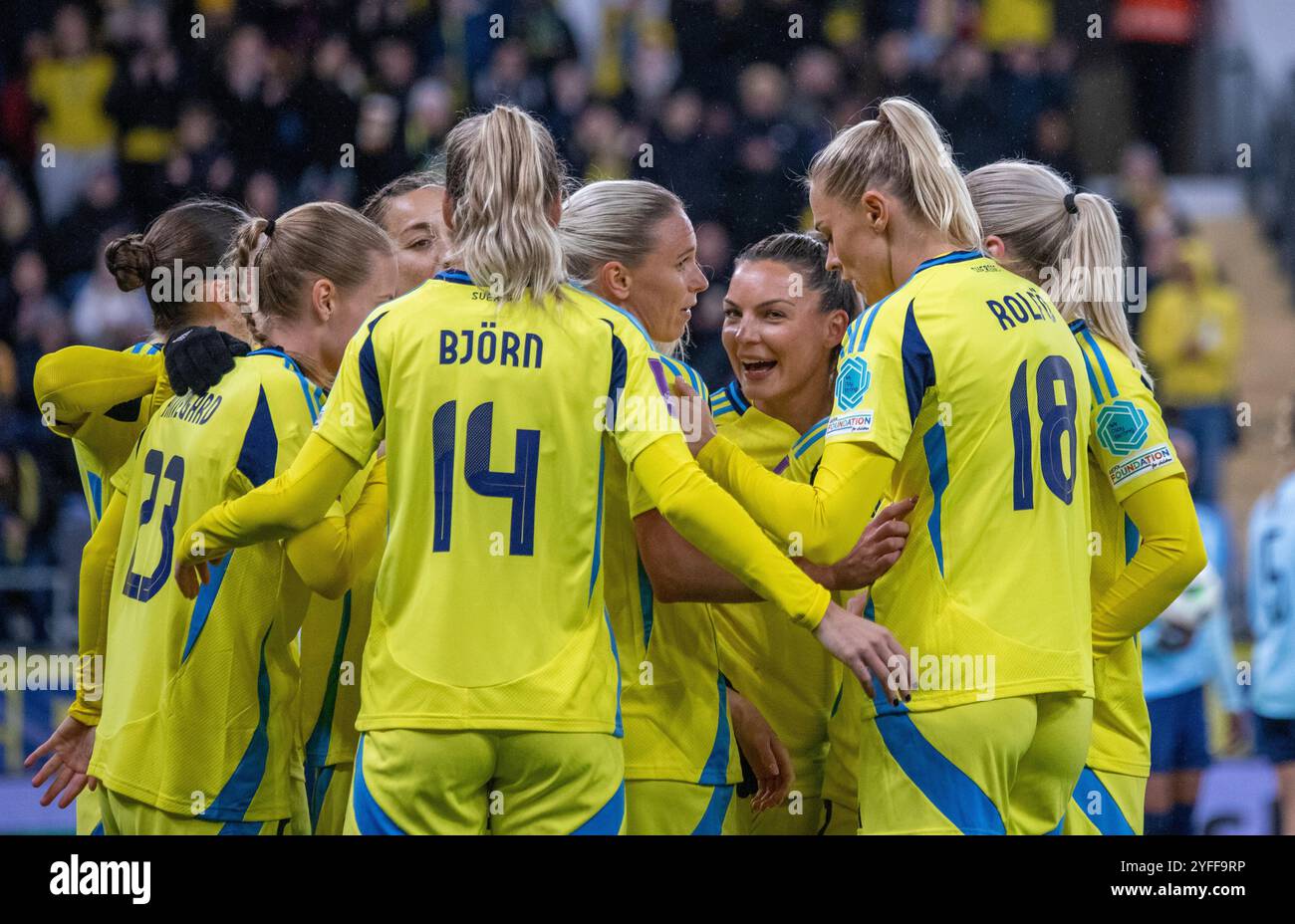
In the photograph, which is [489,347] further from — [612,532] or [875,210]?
[875,210]

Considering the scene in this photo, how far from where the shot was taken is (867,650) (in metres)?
3.02

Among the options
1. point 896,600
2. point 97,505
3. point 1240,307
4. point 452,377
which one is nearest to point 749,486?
point 896,600

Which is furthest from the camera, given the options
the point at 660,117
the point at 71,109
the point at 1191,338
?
the point at 71,109

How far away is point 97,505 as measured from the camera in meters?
4.27

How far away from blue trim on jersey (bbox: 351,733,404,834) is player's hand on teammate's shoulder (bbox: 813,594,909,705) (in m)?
0.91

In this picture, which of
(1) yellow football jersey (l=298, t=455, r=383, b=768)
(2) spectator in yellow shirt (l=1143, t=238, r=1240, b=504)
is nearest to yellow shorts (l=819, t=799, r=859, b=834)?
(1) yellow football jersey (l=298, t=455, r=383, b=768)

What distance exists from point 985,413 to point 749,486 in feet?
1.64

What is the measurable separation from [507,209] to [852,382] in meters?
0.77

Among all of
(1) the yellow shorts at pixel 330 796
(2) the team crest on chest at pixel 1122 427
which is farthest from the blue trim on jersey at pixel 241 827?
(2) the team crest on chest at pixel 1122 427

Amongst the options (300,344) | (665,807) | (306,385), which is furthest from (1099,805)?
(300,344)

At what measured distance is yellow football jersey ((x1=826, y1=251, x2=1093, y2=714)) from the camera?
3094 millimetres

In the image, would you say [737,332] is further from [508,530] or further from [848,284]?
[508,530]

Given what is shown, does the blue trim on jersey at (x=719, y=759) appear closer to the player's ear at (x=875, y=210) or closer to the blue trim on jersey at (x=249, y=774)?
the blue trim on jersey at (x=249, y=774)

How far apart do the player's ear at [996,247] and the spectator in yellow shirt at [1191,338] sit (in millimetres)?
6989
